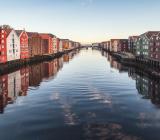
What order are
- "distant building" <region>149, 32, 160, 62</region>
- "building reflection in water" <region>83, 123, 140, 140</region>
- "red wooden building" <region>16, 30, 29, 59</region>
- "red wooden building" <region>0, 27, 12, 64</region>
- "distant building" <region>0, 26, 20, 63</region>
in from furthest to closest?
"red wooden building" <region>16, 30, 29, 59</region> < "distant building" <region>0, 26, 20, 63</region> < "red wooden building" <region>0, 27, 12, 64</region> < "distant building" <region>149, 32, 160, 62</region> < "building reflection in water" <region>83, 123, 140, 140</region>

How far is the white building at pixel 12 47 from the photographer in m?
107

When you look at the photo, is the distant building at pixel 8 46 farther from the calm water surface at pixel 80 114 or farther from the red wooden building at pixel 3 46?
the calm water surface at pixel 80 114

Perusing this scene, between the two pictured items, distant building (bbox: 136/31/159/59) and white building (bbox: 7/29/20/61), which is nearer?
white building (bbox: 7/29/20/61)

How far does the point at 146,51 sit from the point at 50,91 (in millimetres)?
74384

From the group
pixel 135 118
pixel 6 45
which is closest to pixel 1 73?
pixel 6 45

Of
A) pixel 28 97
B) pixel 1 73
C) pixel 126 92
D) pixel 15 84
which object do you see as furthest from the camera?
pixel 1 73

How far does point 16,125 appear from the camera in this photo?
100 ft

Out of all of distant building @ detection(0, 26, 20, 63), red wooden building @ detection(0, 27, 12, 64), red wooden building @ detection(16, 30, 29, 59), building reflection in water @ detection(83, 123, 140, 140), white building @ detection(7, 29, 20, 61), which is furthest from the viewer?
red wooden building @ detection(16, 30, 29, 59)

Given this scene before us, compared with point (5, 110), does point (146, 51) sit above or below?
above

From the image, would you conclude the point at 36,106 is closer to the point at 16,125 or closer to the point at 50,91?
the point at 16,125

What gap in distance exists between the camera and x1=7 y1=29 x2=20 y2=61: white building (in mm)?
107338

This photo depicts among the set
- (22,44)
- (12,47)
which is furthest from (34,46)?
(12,47)

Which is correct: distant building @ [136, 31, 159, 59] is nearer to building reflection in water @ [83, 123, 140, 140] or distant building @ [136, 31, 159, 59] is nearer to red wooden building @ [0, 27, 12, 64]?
red wooden building @ [0, 27, 12, 64]

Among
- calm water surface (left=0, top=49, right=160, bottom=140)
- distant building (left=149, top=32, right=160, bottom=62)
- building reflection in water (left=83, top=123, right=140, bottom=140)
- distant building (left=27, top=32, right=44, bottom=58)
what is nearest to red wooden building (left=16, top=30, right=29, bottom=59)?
distant building (left=27, top=32, right=44, bottom=58)
